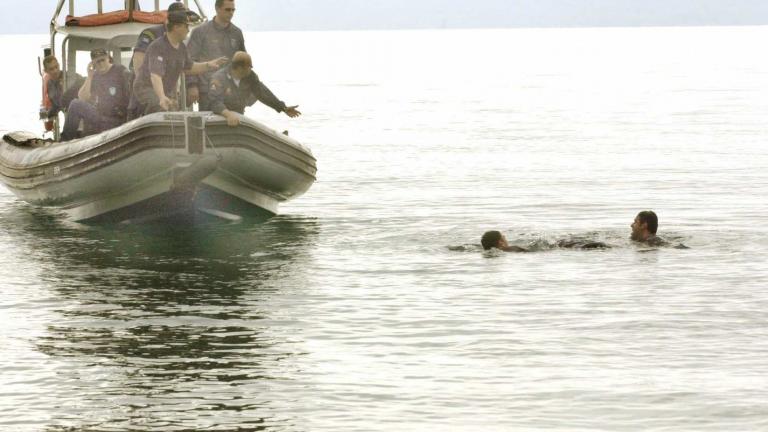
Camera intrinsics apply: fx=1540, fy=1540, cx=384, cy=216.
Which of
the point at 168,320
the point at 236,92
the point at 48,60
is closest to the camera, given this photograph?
the point at 168,320

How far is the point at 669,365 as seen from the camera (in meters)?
11.4

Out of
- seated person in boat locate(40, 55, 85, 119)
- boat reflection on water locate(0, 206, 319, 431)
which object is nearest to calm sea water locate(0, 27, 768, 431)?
boat reflection on water locate(0, 206, 319, 431)

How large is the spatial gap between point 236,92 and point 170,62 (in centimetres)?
104

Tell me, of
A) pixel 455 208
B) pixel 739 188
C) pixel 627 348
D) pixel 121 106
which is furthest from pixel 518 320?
pixel 739 188

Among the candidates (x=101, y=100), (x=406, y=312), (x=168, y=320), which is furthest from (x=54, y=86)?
(x=406, y=312)

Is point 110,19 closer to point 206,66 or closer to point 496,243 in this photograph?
point 206,66

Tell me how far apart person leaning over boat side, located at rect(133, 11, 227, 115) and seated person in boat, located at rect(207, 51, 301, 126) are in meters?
0.28

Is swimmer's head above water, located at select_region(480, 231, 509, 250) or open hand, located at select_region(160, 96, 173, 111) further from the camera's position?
swimmer's head above water, located at select_region(480, 231, 509, 250)

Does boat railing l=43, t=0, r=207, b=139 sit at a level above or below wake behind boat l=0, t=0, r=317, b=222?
above

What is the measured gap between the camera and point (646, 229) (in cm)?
1750

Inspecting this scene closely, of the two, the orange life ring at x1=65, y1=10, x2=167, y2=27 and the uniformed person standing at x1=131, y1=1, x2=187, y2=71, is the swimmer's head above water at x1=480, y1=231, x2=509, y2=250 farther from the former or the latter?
the orange life ring at x1=65, y1=10, x2=167, y2=27

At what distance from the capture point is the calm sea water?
10.3m

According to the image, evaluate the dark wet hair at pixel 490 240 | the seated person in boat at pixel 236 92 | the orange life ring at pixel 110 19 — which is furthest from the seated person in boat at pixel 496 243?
the orange life ring at pixel 110 19

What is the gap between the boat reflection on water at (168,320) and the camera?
10281 millimetres
